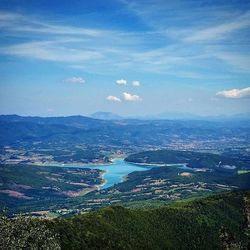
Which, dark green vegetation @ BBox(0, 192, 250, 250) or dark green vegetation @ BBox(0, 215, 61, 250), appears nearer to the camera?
dark green vegetation @ BBox(0, 215, 61, 250)

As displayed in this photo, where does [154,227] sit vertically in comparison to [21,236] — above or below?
below

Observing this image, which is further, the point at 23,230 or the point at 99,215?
the point at 99,215

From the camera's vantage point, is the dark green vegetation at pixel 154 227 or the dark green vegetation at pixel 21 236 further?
the dark green vegetation at pixel 154 227

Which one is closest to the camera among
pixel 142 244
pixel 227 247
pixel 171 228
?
pixel 227 247

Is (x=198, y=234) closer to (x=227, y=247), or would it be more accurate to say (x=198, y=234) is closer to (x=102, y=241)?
(x=102, y=241)

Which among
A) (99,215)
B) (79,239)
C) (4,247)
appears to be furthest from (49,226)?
(4,247)

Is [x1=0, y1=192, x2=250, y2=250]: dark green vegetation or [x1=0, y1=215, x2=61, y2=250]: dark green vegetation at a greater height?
[x1=0, y1=215, x2=61, y2=250]: dark green vegetation

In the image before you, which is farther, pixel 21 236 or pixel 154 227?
pixel 154 227

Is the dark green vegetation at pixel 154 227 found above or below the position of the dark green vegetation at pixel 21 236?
below
